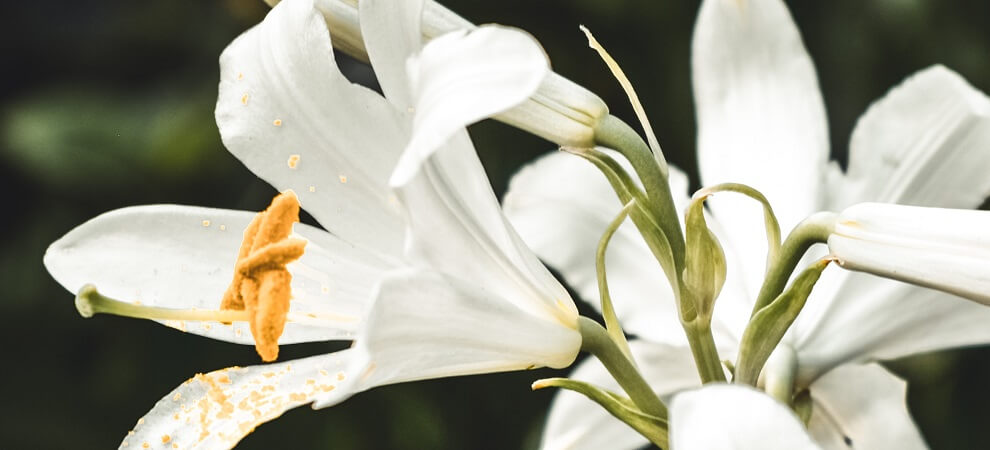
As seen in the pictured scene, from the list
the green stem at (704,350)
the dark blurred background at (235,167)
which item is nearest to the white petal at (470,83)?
the green stem at (704,350)

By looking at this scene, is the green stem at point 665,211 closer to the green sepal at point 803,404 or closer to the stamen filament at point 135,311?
the green sepal at point 803,404

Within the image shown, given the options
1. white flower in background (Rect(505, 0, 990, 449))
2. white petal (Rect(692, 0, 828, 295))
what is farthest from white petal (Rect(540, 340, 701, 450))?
white petal (Rect(692, 0, 828, 295))

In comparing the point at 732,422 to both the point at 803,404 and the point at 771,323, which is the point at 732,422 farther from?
the point at 803,404

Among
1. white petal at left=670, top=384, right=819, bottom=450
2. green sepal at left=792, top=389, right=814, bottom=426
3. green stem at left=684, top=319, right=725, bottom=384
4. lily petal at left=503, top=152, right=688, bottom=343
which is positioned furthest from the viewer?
lily petal at left=503, top=152, right=688, bottom=343

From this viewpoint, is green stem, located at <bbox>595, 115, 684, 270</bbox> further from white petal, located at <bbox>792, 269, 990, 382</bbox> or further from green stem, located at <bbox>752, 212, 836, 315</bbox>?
white petal, located at <bbox>792, 269, 990, 382</bbox>

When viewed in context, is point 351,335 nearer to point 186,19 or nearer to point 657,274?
point 657,274

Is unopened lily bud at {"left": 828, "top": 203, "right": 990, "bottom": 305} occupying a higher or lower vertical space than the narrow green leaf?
higher

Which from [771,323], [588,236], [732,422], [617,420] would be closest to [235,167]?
[588,236]

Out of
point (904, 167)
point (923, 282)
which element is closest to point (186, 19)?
point (904, 167)
